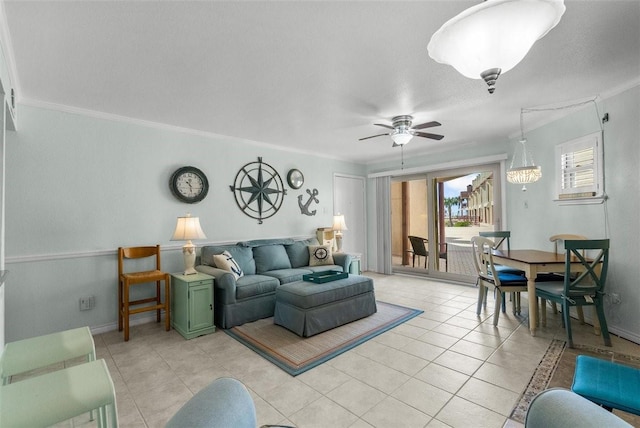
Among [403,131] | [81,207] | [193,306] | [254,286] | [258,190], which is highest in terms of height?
[403,131]

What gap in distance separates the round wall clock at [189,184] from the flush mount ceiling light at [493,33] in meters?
3.41

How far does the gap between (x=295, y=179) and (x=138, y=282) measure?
2.90m

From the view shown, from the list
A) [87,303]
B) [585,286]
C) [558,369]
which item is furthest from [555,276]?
[87,303]

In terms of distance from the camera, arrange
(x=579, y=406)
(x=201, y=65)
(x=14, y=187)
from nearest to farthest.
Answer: (x=579, y=406)
(x=201, y=65)
(x=14, y=187)

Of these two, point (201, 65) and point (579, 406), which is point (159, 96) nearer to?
point (201, 65)

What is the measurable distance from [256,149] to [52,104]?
243 centimetres

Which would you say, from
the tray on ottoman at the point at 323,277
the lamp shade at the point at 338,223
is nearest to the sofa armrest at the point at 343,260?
the lamp shade at the point at 338,223

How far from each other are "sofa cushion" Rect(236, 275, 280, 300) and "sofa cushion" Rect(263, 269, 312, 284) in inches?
4.1

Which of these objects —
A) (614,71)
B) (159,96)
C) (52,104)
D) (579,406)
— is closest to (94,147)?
(52,104)

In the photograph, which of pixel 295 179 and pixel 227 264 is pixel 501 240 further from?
pixel 227 264

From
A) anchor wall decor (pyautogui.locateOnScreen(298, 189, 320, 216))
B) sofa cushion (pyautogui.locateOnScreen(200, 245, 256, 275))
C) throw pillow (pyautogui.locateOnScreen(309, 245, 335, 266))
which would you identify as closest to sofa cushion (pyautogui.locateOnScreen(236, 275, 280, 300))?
Answer: sofa cushion (pyautogui.locateOnScreen(200, 245, 256, 275))

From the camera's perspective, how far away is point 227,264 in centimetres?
358

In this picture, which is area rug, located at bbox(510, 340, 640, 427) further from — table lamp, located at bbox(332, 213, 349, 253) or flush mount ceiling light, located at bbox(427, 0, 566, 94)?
table lamp, located at bbox(332, 213, 349, 253)

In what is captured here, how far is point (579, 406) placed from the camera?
88 cm
